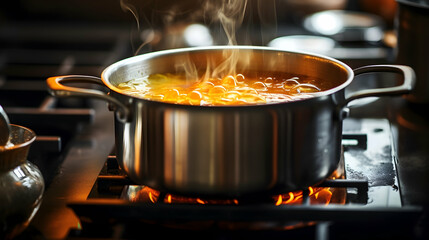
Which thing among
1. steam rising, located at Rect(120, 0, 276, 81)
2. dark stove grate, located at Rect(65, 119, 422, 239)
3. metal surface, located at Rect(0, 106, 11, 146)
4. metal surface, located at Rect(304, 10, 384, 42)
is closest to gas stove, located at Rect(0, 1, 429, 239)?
dark stove grate, located at Rect(65, 119, 422, 239)

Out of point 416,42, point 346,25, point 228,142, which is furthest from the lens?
point 346,25

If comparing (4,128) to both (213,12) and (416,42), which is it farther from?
(213,12)

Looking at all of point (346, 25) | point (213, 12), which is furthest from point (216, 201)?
point (213, 12)

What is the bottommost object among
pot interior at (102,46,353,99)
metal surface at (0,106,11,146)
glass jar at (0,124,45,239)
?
glass jar at (0,124,45,239)

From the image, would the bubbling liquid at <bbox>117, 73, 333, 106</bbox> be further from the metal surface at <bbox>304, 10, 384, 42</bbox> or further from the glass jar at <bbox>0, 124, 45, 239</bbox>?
the metal surface at <bbox>304, 10, 384, 42</bbox>

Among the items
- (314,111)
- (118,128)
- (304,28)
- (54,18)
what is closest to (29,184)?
(118,128)
